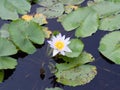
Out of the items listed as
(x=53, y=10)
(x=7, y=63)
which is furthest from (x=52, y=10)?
(x=7, y=63)

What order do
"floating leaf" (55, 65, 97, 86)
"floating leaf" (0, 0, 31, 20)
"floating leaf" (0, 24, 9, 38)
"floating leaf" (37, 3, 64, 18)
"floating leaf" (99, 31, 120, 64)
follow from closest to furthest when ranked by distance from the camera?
"floating leaf" (55, 65, 97, 86)
"floating leaf" (99, 31, 120, 64)
"floating leaf" (0, 24, 9, 38)
"floating leaf" (0, 0, 31, 20)
"floating leaf" (37, 3, 64, 18)

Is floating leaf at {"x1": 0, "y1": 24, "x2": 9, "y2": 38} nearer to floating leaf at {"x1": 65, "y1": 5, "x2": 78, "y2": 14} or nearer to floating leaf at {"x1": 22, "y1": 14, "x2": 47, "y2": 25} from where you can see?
floating leaf at {"x1": 22, "y1": 14, "x2": 47, "y2": 25}

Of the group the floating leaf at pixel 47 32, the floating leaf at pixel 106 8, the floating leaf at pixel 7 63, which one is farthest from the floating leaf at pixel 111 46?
the floating leaf at pixel 7 63

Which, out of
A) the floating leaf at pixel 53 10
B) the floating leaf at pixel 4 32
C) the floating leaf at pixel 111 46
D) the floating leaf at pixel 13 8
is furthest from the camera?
the floating leaf at pixel 53 10

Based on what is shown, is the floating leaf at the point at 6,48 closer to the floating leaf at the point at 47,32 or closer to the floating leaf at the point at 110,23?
the floating leaf at the point at 47,32

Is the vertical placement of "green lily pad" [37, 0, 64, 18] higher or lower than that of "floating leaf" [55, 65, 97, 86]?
higher

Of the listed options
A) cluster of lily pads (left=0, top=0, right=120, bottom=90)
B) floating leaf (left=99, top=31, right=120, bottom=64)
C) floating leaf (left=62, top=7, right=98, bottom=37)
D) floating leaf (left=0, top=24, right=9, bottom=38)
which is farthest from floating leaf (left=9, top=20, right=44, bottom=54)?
floating leaf (left=99, top=31, right=120, bottom=64)

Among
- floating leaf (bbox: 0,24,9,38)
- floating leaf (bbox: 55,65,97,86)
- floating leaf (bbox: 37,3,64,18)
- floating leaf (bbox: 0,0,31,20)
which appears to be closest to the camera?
floating leaf (bbox: 55,65,97,86)

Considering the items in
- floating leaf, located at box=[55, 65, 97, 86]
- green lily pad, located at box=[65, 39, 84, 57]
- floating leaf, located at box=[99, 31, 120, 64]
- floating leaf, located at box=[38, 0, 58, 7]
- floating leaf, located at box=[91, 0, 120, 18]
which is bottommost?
floating leaf, located at box=[55, 65, 97, 86]

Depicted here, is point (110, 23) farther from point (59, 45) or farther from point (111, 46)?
point (59, 45)
